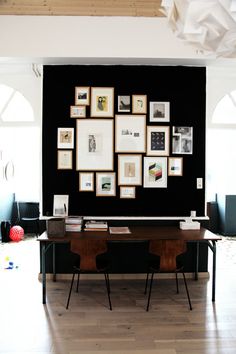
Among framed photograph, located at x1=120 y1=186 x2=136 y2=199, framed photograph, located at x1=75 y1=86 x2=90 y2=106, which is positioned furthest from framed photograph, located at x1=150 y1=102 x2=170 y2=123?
framed photograph, located at x1=120 y1=186 x2=136 y2=199

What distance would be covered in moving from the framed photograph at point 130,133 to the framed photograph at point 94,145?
0.31ft

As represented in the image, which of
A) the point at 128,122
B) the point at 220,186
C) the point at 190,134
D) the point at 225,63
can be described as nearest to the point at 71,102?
the point at 128,122

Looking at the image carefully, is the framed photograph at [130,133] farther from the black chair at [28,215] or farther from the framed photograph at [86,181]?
the black chair at [28,215]

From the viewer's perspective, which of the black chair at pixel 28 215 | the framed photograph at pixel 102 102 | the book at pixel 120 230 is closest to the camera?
the book at pixel 120 230

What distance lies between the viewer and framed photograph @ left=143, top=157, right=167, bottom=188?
15.5ft

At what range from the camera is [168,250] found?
12.3 ft

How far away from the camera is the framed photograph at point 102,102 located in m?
4.64

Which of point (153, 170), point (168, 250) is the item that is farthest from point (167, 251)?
point (153, 170)

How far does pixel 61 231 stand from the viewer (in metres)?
3.98

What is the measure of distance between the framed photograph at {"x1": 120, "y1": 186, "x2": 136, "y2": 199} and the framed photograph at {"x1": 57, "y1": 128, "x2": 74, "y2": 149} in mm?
916

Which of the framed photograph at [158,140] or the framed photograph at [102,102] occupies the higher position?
the framed photograph at [102,102]

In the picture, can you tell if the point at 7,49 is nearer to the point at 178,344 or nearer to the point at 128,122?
the point at 128,122

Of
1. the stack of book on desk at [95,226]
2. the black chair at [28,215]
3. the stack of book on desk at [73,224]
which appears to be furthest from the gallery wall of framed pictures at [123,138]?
the black chair at [28,215]

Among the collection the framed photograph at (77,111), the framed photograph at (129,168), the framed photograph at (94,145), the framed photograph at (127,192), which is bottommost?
the framed photograph at (127,192)
